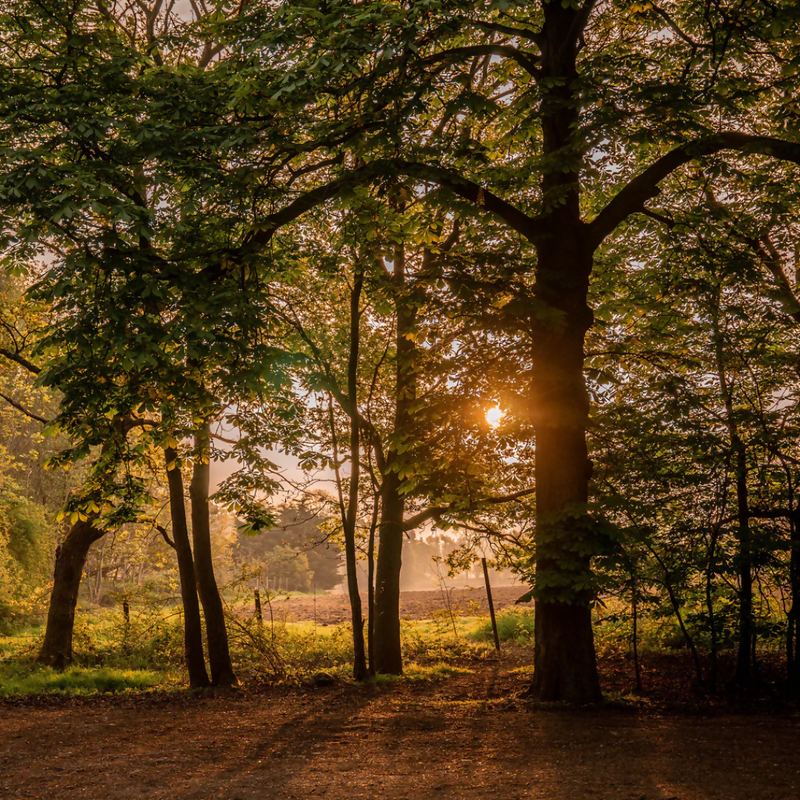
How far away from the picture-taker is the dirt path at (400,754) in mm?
5164

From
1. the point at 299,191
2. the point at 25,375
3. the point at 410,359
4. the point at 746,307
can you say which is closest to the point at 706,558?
the point at 746,307

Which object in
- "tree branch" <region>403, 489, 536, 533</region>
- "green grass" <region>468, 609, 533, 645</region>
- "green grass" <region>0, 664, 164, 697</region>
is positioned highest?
"tree branch" <region>403, 489, 536, 533</region>

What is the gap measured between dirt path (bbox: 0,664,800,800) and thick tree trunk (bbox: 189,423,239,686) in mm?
2529

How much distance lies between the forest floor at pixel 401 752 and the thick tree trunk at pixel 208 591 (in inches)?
82.5

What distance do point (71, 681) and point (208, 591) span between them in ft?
11.2

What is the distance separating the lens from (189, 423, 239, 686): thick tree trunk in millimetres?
12023

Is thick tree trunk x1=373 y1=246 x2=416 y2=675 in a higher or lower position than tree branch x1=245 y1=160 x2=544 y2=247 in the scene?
lower

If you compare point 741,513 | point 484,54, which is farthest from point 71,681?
point 484,54

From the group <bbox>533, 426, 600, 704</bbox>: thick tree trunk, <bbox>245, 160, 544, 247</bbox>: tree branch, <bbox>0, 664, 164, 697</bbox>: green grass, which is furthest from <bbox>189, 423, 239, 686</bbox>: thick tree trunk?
<bbox>533, 426, 600, 704</bbox>: thick tree trunk

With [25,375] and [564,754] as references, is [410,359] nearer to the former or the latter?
[564,754]

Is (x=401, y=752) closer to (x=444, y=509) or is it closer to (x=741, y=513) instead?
(x=741, y=513)

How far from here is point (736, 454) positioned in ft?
28.5

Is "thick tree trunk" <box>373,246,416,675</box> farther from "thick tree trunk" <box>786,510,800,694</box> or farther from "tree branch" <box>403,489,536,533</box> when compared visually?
"thick tree trunk" <box>786,510,800,694</box>

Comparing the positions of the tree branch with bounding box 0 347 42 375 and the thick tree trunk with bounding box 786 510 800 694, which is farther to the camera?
the tree branch with bounding box 0 347 42 375
